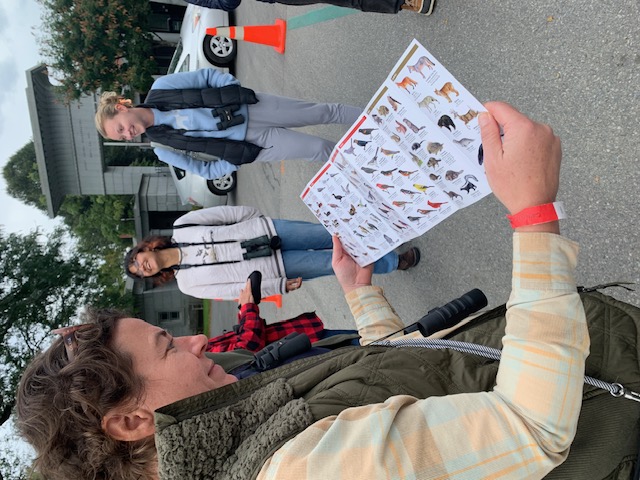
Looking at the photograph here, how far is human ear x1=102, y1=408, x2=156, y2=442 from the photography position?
153 cm

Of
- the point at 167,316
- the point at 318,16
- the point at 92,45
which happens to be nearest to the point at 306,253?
the point at 318,16

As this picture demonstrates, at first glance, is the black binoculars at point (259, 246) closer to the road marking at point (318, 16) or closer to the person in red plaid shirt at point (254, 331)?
the person in red plaid shirt at point (254, 331)

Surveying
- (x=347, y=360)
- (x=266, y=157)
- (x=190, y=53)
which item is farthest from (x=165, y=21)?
(x=347, y=360)

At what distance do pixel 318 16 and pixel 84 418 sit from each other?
20.0 feet

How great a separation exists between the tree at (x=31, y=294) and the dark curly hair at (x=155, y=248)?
499 centimetres

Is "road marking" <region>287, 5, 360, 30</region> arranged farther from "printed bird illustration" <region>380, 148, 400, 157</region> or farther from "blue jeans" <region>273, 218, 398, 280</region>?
"printed bird illustration" <region>380, 148, 400, 157</region>

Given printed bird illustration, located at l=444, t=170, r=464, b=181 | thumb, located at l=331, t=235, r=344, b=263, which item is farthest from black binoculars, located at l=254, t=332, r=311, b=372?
printed bird illustration, located at l=444, t=170, r=464, b=181

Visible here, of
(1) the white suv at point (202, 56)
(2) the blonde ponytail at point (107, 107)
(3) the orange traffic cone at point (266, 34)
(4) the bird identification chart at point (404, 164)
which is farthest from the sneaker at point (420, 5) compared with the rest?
(1) the white suv at point (202, 56)

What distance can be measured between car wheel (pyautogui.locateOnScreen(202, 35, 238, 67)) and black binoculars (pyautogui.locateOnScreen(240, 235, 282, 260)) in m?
6.94

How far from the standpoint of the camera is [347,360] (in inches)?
58.2

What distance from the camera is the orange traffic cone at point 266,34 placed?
7.66 metres

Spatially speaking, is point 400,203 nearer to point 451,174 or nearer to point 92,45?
point 451,174

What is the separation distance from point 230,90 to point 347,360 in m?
2.94

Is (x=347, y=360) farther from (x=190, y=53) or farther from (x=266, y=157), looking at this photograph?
(x=190, y=53)
